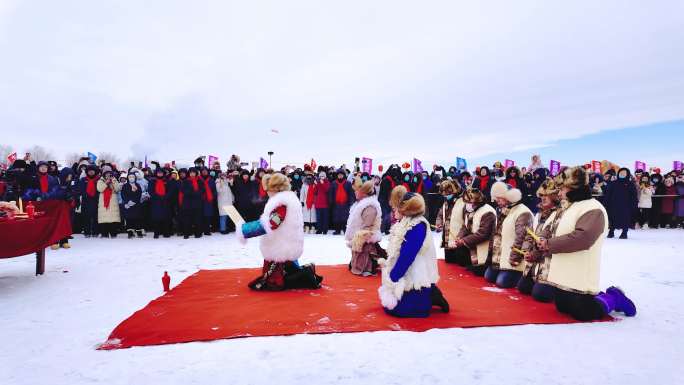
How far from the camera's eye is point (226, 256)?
8164mm

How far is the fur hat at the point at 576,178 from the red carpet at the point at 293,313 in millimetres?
1354

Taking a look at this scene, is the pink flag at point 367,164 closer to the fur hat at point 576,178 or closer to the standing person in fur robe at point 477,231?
the standing person in fur robe at point 477,231

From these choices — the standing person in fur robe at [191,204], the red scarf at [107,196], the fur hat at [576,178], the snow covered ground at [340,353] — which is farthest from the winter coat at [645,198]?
the red scarf at [107,196]

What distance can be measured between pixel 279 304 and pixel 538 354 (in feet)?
8.72

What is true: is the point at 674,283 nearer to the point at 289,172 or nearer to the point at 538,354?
the point at 538,354

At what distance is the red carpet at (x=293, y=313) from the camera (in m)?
3.77

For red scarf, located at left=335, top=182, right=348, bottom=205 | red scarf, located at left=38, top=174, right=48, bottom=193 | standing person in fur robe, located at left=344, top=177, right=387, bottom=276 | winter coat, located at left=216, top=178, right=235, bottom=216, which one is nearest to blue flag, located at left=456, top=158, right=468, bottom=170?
red scarf, located at left=335, top=182, right=348, bottom=205

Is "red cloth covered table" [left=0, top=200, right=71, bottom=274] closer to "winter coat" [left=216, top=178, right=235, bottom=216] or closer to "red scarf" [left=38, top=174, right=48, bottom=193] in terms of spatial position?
"red scarf" [left=38, top=174, right=48, bottom=193]

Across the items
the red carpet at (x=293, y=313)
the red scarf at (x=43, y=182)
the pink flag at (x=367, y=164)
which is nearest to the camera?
the red carpet at (x=293, y=313)

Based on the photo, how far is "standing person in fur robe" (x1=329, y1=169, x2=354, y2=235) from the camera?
12.2 metres

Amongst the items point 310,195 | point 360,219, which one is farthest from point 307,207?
point 360,219

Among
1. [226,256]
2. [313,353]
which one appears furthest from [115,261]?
[313,353]

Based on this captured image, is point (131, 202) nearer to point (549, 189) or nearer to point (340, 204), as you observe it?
point (340, 204)

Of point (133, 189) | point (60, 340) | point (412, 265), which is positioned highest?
point (133, 189)
